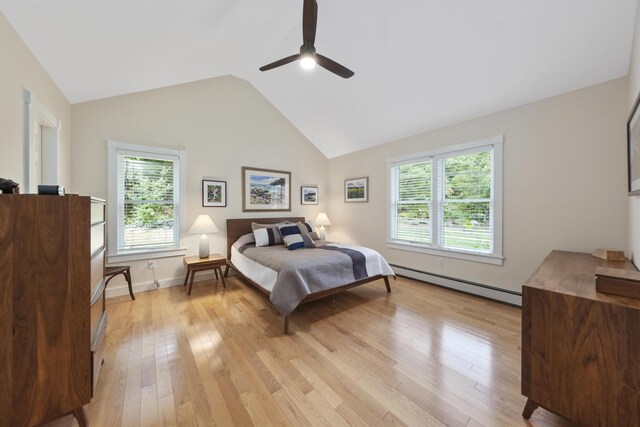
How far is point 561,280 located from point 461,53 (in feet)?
7.44

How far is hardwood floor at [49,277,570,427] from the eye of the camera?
4.66 ft

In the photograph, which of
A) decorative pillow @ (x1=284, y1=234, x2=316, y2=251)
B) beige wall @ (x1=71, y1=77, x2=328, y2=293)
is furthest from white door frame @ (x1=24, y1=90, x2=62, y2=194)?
decorative pillow @ (x1=284, y1=234, x2=316, y2=251)

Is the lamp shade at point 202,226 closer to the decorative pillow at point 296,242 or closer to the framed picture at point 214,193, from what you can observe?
the framed picture at point 214,193

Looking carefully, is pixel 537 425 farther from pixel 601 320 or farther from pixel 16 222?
pixel 16 222

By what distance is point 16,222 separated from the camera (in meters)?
1.10

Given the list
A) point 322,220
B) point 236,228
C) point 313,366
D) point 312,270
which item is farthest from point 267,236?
point 313,366

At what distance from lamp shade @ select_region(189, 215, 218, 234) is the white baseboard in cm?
81

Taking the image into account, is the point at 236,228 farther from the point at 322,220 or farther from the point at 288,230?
the point at 322,220

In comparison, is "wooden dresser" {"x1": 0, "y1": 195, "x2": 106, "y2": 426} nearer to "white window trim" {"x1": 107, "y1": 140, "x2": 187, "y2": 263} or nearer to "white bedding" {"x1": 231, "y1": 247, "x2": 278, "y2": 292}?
"white bedding" {"x1": 231, "y1": 247, "x2": 278, "y2": 292}

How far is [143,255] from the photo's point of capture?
11.2 feet

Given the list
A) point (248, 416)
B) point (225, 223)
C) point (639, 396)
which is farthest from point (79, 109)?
point (639, 396)

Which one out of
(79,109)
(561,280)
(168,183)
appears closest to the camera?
(561,280)

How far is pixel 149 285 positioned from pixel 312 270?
8.33ft

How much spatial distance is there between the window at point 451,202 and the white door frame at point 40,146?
4229 millimetres
